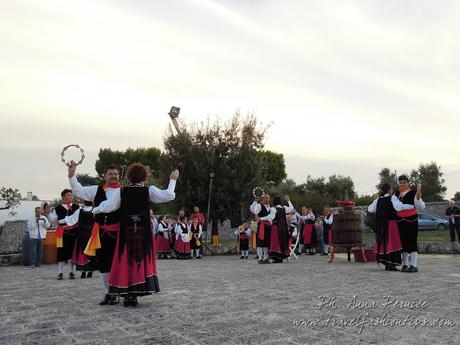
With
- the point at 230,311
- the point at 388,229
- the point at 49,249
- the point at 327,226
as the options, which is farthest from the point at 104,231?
the point at 327,226

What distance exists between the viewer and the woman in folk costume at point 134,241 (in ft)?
21.1

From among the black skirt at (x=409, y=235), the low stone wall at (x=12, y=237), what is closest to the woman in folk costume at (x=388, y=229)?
the black skirt at (x=409, y=235)

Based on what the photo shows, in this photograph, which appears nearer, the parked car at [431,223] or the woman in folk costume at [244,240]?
the woman in folk costume at [244,240]

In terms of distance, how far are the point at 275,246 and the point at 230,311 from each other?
312 inches

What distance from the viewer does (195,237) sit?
1766 centimetres

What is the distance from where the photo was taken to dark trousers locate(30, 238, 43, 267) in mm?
13898

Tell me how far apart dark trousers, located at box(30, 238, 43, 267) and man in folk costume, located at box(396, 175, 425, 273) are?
10.2 m

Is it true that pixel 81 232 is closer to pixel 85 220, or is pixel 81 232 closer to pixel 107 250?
pixel 85 220

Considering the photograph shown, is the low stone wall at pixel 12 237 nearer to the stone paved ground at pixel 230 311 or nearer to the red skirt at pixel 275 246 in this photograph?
the stone paved ground at pixel 230 311

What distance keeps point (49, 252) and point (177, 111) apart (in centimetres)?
958

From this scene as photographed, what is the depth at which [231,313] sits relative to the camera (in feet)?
18.9

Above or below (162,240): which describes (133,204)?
above

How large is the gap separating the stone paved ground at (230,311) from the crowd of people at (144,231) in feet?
2.15

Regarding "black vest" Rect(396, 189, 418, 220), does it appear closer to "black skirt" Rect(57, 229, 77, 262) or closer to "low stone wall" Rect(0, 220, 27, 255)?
"black skirt" Rect(57, 229, 77, 262)
